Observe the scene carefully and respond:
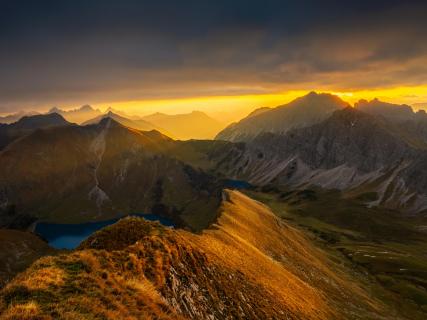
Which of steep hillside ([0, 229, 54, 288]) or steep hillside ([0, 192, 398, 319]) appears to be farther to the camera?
steep hillside ([0, 229, 54, 288])

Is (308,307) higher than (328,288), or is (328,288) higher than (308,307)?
(308,307)

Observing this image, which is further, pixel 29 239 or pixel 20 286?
pixel 29 239

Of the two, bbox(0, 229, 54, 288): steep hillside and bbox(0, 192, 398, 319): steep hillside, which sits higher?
bbox(0, 192, 398, 319): steep hillside

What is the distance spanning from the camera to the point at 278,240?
94.6 m

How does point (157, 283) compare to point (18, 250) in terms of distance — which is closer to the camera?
point (157, 283)

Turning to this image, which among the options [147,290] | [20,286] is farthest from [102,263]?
[20,286]

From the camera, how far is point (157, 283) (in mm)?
28812

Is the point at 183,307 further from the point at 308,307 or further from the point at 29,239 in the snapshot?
the point at 29,239

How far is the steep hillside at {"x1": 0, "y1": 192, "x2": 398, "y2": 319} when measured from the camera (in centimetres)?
2056

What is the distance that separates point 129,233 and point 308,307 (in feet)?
108

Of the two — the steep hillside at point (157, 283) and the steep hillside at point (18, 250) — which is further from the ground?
the steep hillside at point (157, 283)

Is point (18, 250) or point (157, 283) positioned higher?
point (157, 283)

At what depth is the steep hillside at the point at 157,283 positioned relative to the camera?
20.6 m

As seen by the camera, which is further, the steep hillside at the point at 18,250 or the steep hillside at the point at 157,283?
the steep hillside at the point at 18,250
